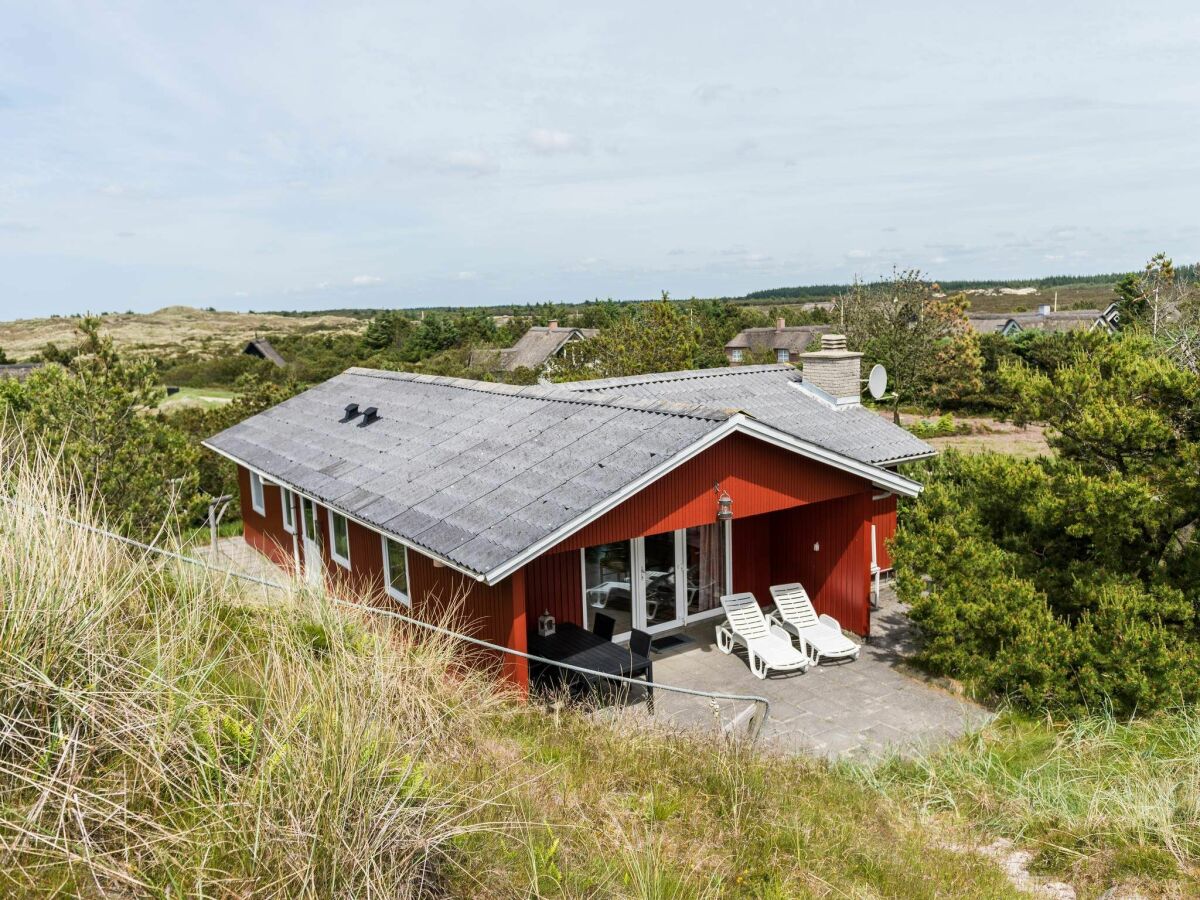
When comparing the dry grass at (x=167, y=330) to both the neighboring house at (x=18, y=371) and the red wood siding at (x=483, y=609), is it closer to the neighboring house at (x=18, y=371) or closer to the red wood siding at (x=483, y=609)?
the neighboring house at (x=18, y=371)

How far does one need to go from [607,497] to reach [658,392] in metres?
6.61

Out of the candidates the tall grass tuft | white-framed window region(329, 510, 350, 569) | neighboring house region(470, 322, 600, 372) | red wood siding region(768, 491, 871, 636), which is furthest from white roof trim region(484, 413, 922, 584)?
neighboring house region(470, 322, 600, 372)

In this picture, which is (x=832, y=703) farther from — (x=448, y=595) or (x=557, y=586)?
(x=448, y=595)

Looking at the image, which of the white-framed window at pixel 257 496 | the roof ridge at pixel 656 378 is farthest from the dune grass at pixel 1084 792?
the white-framed window at pixel 257 496

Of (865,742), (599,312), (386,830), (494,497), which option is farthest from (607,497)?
(599,312)

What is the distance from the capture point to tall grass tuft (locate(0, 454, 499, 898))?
122 inches

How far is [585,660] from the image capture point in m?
9.27

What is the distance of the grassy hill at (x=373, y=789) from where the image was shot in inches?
125

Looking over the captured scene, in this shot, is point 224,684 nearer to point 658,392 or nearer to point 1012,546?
point 1012,546

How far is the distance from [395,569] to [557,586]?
87.7 inches

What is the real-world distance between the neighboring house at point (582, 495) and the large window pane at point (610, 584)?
0.02 metres

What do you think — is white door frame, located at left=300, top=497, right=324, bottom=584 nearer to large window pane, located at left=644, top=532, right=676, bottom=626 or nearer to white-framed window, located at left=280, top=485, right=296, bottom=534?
white-framed window, located at left=280, top=485, right=296, bottom=534

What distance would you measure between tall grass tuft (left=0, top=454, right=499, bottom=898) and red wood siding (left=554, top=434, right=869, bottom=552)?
5.05m

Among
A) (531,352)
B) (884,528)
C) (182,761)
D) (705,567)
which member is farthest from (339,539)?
(531,352)
